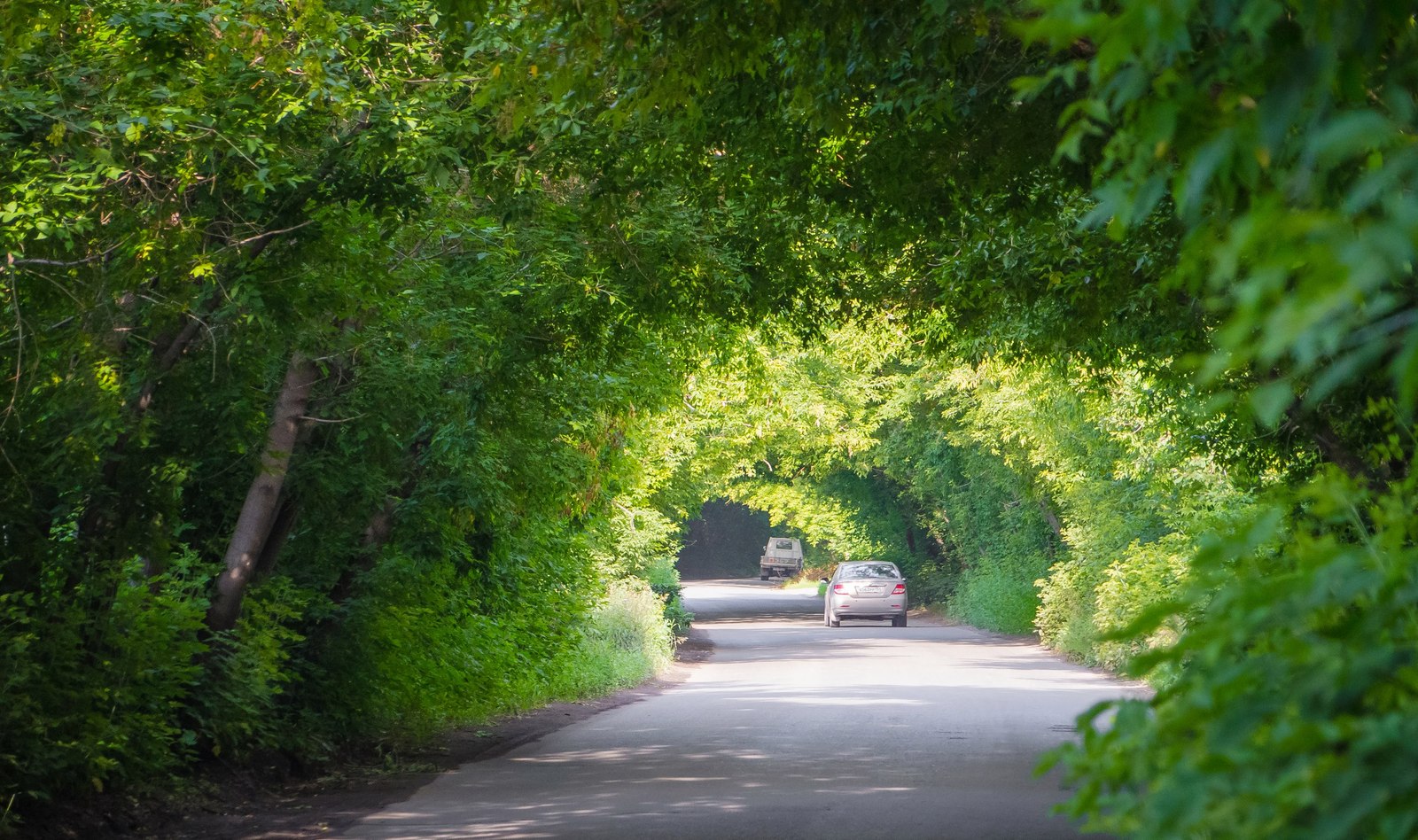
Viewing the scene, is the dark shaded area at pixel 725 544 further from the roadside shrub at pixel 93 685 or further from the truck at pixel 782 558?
the roadside shrub at pixel 93 685

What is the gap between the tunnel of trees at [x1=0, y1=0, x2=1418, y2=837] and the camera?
2277mm

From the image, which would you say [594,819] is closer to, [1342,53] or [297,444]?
[297,444]

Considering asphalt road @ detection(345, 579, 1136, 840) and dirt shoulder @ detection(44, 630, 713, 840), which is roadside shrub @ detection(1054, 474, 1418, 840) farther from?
dirt shoulder @ detection(44, 630, 713, 840)

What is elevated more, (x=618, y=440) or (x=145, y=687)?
(x=618, y=440)

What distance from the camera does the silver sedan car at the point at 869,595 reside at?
40.3 metres

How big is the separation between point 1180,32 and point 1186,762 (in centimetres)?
111

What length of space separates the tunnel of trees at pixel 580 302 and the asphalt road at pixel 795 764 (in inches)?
74.2

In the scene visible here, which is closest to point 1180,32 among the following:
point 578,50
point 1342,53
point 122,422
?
point 1342,53

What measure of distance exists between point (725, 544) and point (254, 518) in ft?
276

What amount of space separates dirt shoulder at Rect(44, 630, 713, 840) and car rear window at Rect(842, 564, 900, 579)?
A: 83.2ft

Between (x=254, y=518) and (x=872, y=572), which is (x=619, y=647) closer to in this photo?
(x=254, y=518)

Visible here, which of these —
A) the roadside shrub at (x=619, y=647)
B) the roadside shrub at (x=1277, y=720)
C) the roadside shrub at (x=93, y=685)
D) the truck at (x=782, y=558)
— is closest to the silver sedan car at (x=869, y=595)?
the roadside shrub at (x=619, y=647)

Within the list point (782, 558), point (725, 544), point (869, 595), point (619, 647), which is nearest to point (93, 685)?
point (619, 647)

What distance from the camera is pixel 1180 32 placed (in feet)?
7.59
